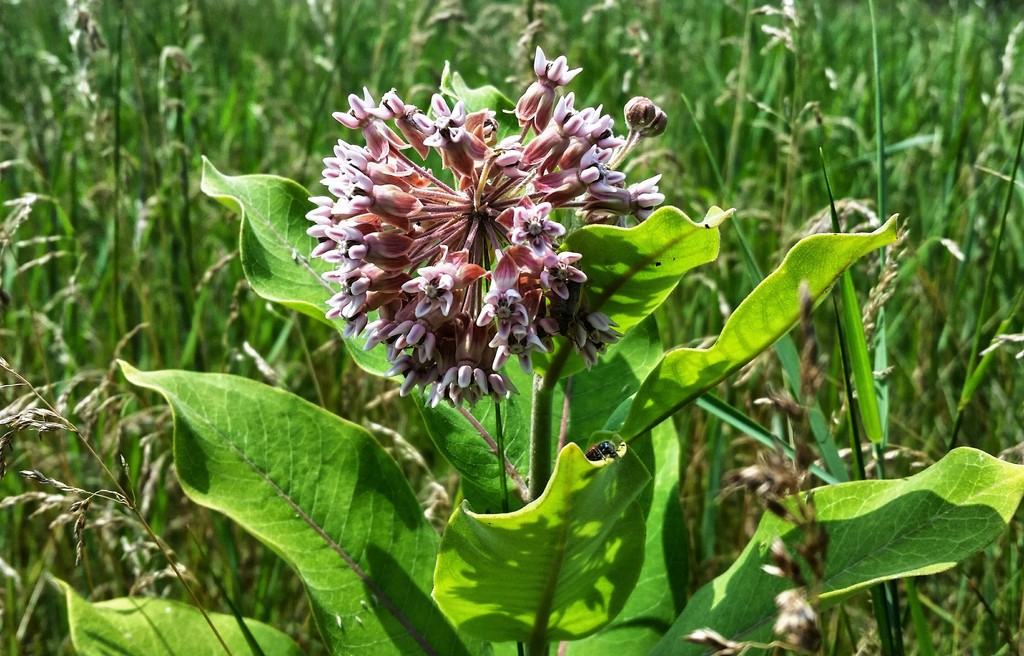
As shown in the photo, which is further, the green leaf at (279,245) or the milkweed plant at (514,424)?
the green leaf at (279,245)

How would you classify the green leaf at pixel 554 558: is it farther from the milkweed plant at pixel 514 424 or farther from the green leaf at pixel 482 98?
the green leaf at pixel 482 98

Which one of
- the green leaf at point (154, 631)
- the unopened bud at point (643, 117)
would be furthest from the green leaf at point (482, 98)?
the green leaf at point (154, 631)

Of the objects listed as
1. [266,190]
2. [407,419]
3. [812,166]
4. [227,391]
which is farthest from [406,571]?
[812,166]

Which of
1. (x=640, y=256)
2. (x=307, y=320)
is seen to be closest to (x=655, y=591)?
(x=640, y=256)

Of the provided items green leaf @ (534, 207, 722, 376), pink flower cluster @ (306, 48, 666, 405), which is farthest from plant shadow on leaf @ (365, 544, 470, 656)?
green leaf @ (534, 207, 722, 376)

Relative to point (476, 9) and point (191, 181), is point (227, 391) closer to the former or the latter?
point (191, 181)

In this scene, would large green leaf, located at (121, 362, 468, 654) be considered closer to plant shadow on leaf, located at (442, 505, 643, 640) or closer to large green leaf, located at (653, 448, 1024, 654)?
plant shadow on leaf, located at (442, 505, 643, 640)
